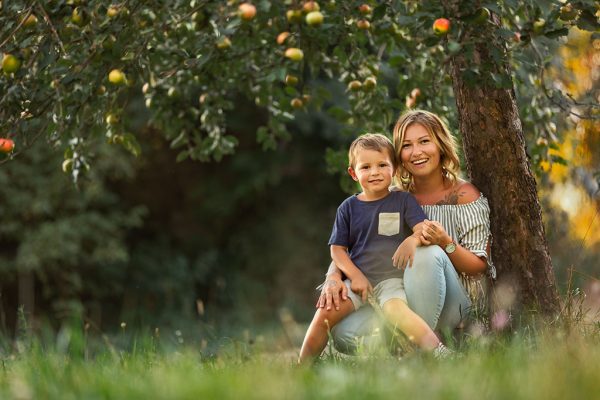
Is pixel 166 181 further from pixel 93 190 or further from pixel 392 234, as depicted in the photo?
pixel 392 234

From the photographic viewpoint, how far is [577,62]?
29.2ft

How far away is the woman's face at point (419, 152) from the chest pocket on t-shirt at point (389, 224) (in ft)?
0.90

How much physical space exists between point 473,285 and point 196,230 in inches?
334

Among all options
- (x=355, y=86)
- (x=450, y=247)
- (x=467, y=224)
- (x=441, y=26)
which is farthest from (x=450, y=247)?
(x=355, y=86)

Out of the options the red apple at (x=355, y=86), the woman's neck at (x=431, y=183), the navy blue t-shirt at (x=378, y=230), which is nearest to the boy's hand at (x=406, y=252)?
the navy blue t-shirt at (x=378, y=230)

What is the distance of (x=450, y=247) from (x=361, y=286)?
1.21ft

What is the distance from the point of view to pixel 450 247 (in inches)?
128

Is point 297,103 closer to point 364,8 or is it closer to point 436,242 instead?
point 364,8

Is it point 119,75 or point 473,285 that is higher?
point 119,75

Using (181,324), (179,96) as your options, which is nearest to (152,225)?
(181,324)

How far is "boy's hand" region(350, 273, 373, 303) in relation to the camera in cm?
321

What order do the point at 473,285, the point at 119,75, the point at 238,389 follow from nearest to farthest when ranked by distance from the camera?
the point at 238,389, the point at 119,75, the point at 473,285

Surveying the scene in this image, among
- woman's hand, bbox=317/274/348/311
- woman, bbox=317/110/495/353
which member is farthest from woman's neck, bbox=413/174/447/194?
woman's hand, bbox=317/274/348/311

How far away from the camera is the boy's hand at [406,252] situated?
3.17m
